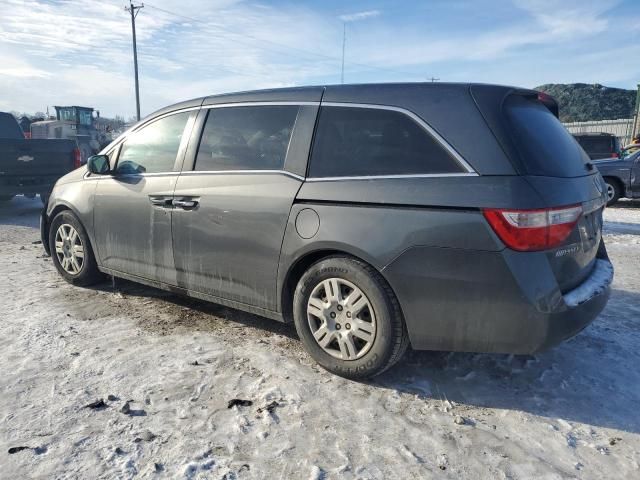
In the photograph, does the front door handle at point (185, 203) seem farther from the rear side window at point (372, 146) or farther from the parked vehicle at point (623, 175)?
the parked vehicle at point (623, 175)

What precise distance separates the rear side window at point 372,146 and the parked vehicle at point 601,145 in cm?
1521

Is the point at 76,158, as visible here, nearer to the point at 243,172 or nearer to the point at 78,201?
the point at 78,201

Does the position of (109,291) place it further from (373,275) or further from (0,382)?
(373,275)

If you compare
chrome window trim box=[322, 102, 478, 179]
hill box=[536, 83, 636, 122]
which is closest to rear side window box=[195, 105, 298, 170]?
chrome window trim box=[322, 102, 478, 179]

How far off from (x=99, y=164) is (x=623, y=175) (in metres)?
12.1

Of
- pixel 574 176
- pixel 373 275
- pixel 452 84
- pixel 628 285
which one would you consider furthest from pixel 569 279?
pixel 628 285

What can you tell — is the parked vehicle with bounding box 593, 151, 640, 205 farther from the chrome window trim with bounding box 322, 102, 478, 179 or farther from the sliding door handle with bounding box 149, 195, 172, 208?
the sliding door handle with bounding box 149, 195, 172, 208

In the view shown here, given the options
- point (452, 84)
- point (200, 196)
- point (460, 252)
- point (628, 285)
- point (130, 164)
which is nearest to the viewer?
point (460, 252)

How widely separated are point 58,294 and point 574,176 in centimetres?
450

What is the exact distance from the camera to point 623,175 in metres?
12.1

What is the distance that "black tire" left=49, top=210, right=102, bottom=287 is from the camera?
15.7 feet

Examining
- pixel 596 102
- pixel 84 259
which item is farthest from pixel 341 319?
pixel 596 102

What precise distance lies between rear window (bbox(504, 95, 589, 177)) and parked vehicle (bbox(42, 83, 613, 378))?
0.01 metres

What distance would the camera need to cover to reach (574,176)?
294 centimetres
